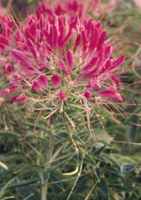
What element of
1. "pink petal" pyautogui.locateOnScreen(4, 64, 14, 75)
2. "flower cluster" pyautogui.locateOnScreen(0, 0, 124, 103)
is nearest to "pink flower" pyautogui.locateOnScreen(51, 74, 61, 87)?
"flower cluster" pyautogui.locateOnScreen(0, 0, 124, 103)

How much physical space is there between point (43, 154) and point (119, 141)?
29 centimetres

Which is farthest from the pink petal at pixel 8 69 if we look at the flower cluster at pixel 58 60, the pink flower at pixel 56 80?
the pink flower at pixel 56 80

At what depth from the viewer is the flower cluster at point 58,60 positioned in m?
1.58

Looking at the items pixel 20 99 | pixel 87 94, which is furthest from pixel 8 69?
pixel 87 94

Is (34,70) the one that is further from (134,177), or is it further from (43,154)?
(134,177)

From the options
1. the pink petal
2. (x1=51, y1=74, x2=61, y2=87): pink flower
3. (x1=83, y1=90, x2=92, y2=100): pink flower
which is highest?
the pink petal

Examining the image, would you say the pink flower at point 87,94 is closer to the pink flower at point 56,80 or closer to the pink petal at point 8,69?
the pink flower at point 56,80

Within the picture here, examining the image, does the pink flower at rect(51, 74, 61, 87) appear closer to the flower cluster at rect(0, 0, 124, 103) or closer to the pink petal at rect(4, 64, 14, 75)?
the flower cluster at rect(0, 0, 124, 103)

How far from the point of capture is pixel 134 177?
1889mm

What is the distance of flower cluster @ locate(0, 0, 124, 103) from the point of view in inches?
62.0

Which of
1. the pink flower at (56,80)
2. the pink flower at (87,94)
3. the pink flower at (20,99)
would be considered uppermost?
the pink flower at (56,80)

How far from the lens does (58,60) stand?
5.20 ft

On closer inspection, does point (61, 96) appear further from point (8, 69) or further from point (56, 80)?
point (8, 69)

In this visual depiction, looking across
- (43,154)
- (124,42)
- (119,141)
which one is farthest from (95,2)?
(43,154)
